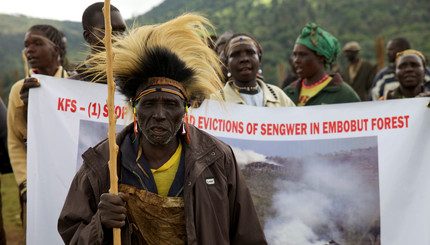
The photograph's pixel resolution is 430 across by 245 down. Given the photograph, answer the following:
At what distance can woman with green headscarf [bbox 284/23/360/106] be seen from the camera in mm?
6273

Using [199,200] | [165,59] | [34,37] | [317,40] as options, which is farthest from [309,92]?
[199,200]

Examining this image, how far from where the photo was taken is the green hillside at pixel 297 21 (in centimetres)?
3278

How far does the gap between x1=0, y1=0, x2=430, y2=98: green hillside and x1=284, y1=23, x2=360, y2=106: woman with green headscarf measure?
2389cm

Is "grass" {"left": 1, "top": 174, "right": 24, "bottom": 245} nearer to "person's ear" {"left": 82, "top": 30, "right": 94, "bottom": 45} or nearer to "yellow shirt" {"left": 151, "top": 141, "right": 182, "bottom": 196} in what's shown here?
"person's ear" {"left": 82, "top": 30, "right": 94, "bottom": 45}

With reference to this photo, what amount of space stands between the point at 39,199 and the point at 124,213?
66.9 inches

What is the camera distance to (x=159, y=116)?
3518mm

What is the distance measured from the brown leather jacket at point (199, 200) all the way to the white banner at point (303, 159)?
1.28 m

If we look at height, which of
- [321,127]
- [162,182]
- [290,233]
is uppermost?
[321,127]

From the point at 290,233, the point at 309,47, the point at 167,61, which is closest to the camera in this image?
the point at 167,61

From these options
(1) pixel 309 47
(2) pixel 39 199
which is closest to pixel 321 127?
(1) pixel 309 47

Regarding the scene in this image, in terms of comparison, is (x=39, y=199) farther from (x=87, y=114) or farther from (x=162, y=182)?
(x=162, y=182)

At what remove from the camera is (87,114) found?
5020mm

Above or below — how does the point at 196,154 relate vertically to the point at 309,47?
below

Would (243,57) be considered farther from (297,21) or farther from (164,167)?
(297,21)
